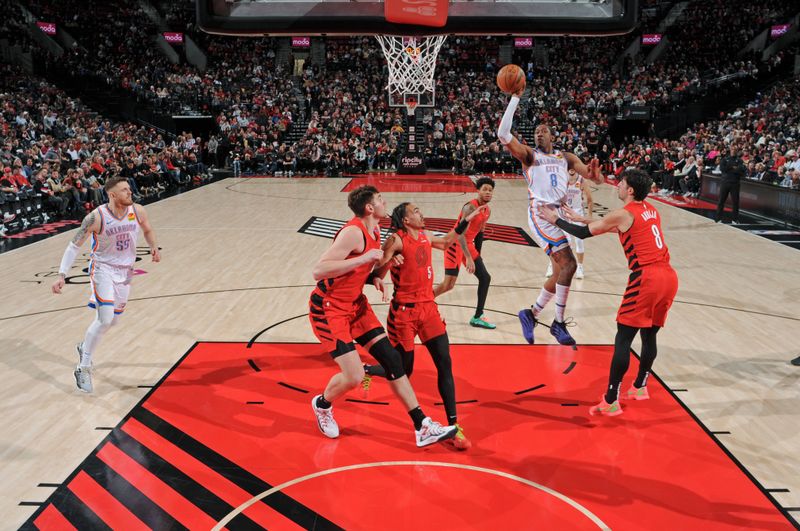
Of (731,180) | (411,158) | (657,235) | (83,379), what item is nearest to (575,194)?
(657,235)

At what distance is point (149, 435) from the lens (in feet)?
15.7

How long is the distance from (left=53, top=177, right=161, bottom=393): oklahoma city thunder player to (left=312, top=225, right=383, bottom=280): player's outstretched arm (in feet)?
6.77

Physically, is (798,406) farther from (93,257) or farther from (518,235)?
(518,235)

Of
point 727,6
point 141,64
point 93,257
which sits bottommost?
point 93,257

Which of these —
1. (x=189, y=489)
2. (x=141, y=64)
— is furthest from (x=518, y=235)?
(x=141, y=64)

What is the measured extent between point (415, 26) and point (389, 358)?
11.2 feet

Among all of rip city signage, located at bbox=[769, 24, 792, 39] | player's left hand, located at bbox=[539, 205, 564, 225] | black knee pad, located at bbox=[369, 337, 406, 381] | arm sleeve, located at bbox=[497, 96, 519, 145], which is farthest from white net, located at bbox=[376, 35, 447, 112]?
rip city signage, located at bbox=[769, 24, 792, 39]

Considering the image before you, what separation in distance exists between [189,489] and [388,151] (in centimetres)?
2265

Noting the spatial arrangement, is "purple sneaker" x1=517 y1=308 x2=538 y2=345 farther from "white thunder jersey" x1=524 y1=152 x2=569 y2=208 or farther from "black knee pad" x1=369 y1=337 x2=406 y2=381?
"black knee pad" x1=369 y1=337 x2=406 y2=381

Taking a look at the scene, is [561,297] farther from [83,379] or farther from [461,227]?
[83,379]

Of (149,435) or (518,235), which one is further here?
(518,235)

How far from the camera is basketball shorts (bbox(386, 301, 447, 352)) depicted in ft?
15.2

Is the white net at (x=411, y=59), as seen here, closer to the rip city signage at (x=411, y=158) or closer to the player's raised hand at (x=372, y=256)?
the rip city signage at (x=411, y=158)

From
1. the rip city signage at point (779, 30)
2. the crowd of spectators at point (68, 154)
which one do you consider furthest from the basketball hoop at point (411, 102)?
the rip city signage at point (779, 30)
